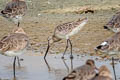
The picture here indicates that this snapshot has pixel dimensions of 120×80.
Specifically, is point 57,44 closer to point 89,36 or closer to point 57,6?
point 89,36

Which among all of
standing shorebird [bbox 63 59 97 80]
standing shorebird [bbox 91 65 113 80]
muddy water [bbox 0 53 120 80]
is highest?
standing shorebird [bbox 91 65 113 80]

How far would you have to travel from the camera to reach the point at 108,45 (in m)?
11.2

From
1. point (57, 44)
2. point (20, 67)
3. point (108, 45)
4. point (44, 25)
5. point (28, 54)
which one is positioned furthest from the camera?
point (44, 25)

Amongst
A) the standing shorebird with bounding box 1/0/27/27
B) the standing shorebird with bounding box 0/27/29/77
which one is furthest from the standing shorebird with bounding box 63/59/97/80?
the standing shorebird with bounding box 1/0/27/27

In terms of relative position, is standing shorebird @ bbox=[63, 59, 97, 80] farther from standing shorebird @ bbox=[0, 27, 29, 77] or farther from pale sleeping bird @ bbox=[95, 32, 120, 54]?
standing shorebird @ bbox=[0, 27, 29, 77]

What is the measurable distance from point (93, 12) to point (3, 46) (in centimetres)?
863

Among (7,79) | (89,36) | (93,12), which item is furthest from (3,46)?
(93,12)

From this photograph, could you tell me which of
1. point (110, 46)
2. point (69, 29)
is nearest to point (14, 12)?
point (69, 29)

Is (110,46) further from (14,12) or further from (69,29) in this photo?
(14,12)

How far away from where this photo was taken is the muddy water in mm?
11711

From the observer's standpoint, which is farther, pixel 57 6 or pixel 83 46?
pixel 57 6

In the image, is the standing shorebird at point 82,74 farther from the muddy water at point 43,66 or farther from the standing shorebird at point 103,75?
the muddy water at point 43,66

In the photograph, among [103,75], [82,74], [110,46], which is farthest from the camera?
[110,46]

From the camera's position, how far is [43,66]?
41.7 ft
